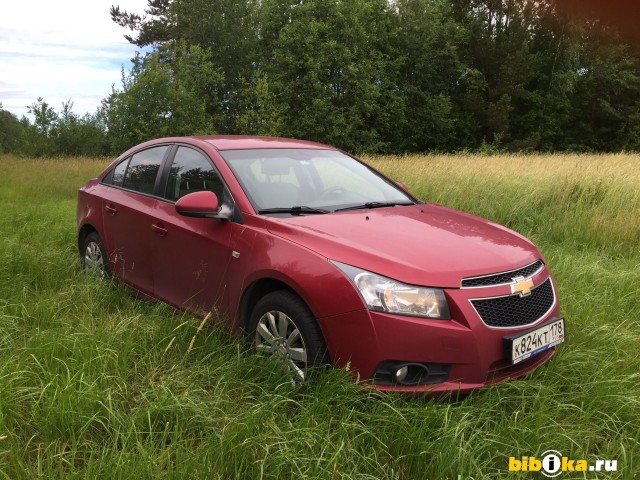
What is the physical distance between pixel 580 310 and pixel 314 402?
244 cm

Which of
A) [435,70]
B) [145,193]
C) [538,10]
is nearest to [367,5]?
[435,70]

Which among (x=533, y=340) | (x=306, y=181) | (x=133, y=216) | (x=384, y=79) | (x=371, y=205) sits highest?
(x=384, y=79)

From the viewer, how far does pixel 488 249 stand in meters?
2.95

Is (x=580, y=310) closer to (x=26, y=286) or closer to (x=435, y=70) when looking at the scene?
(x=26, y=286)

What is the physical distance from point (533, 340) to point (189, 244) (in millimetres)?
2174

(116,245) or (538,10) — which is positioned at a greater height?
(538,10)

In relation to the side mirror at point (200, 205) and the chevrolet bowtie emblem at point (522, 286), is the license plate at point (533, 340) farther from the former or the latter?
the side mirror at point (200, 205)

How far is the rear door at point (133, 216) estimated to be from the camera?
4.05m

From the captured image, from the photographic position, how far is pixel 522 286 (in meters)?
2.76

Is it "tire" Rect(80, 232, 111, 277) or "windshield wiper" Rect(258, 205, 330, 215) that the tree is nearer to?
"tire" Rect(80, 232, 111, 277)

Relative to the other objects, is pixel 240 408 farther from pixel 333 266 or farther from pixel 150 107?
pixel 150 107

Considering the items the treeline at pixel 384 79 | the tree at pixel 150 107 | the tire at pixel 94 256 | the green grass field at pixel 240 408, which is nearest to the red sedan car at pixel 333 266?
the green grass field at pixel 240 408

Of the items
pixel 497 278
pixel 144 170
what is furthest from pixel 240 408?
pixel 144 170

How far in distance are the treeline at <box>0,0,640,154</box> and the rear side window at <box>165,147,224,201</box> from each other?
28368 millimetres
